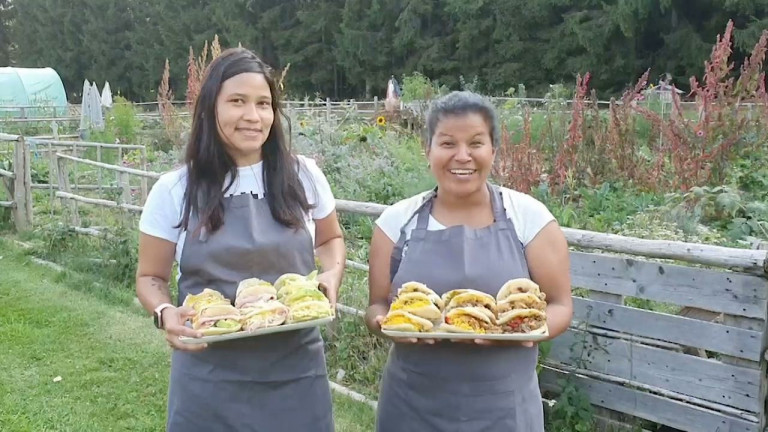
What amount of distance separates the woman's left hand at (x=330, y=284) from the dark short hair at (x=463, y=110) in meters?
0.48

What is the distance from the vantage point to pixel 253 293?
197 cm

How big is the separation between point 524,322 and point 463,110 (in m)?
0.58

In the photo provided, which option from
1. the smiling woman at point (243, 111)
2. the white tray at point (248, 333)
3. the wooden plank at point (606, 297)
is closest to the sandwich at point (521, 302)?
the white tray at point (248, 333)

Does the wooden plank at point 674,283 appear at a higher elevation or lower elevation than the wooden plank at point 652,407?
higher

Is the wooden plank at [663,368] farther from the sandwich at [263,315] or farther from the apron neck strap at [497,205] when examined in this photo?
the sandwich at [263,315]

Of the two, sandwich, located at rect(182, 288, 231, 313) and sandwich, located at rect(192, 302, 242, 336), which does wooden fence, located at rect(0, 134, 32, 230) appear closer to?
sandwich, located at rect(182, 288, 231, 313)

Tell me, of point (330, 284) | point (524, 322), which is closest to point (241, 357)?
point (330, 284)

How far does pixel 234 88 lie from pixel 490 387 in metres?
1.06

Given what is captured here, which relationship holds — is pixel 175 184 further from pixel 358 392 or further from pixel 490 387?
pixel 358 392

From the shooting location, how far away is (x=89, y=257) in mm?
7023

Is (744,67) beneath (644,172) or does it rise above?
above

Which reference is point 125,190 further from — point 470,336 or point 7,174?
point 470,336

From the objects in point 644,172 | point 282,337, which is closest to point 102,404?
point 282,337

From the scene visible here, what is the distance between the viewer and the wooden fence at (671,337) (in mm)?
2846
